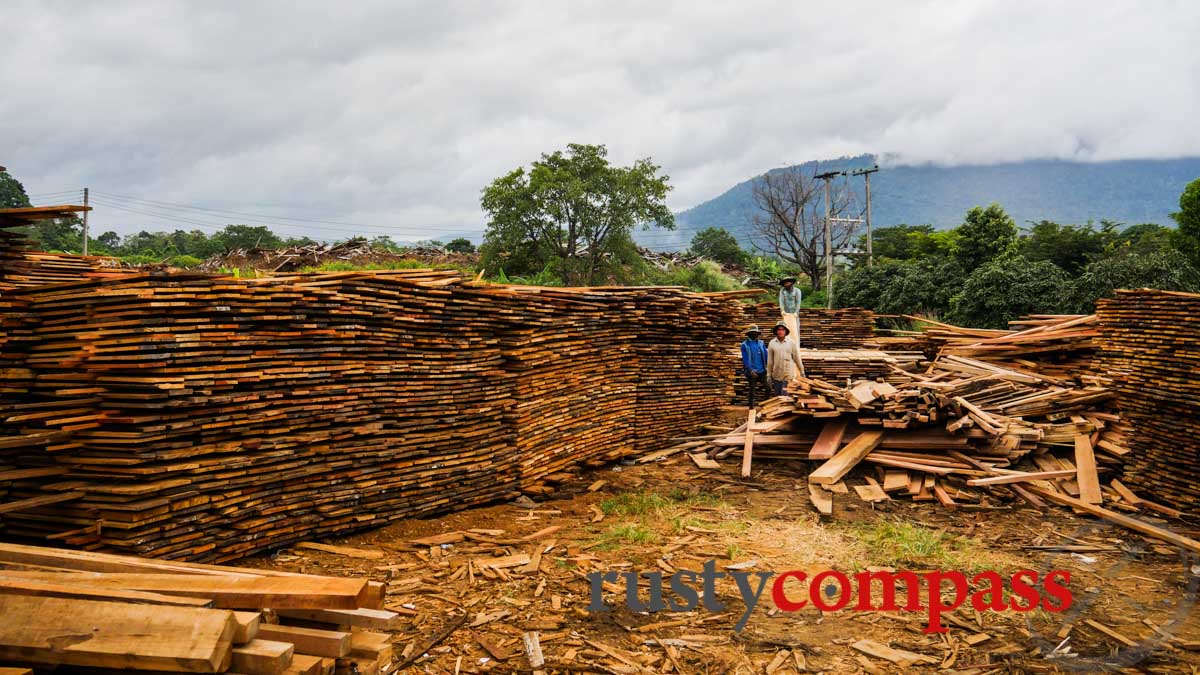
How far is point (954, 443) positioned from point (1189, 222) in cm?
2182

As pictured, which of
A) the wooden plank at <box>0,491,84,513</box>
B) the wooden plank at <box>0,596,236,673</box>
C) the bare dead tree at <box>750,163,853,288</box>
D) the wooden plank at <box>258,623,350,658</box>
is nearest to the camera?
the wooden plank at <box>0,596,236,673</box>

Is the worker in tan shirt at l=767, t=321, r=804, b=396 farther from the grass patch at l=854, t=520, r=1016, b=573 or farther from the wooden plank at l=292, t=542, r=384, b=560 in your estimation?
the wooden plank at l=292, t=542, r=384, b=560

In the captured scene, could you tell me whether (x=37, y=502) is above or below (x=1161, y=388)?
below

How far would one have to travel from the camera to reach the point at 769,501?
8.79 metres

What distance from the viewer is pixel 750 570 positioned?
6.31 meters

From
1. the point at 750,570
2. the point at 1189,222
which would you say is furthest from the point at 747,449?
the point at 1189,222

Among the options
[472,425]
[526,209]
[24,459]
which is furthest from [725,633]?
[526,209]

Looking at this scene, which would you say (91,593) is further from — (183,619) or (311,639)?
(311,639)

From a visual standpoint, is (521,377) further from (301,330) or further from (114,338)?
(114,338)

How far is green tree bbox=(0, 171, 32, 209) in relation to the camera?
4122 centimetres

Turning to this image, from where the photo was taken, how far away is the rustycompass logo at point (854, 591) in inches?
218

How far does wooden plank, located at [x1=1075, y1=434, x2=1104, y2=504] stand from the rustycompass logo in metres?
2.53

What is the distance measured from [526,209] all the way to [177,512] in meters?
28.2

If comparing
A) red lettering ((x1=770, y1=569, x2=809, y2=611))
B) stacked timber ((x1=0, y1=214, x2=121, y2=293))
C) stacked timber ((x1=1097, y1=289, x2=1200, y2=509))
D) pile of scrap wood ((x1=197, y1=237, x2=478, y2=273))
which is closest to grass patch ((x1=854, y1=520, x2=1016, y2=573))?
red lettering ((x1=770, y1=569, x2=809, y2=611))
